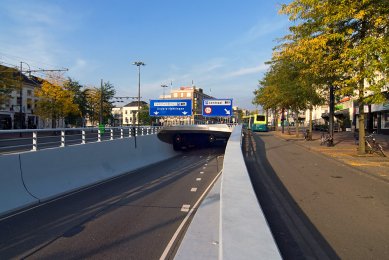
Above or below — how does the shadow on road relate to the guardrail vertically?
below

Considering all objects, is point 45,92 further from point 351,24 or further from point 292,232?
→ point 292,232

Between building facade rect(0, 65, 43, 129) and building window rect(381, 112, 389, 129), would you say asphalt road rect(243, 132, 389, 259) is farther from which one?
building facade rect(0, 65, 43, 129)

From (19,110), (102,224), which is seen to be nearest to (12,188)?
(102,224)

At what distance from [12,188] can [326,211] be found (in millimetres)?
7446

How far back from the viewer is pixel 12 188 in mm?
9164

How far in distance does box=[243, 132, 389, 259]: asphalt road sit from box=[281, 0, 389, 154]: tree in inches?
171

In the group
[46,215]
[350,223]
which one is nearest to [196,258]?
[350,223]

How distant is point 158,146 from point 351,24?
13215 millimetres

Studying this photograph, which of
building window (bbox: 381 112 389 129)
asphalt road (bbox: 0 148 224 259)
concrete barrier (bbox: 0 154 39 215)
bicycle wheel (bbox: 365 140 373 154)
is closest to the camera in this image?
asphalt road (bbox: 0 148 224 259)

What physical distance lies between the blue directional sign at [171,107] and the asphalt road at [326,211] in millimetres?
22598

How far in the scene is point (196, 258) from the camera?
508cm

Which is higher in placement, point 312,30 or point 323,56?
point 312,30

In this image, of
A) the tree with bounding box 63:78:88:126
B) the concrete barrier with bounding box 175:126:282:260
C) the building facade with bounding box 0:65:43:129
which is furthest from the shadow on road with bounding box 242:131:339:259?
the tree with bounding box 63:78:88:126

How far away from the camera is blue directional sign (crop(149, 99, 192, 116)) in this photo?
37.0 m
